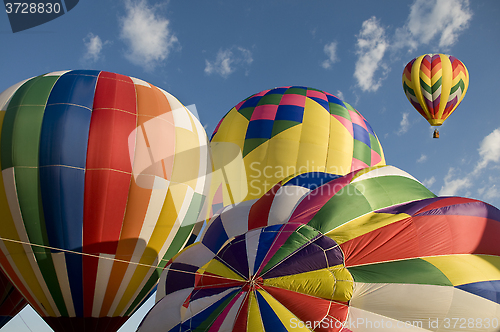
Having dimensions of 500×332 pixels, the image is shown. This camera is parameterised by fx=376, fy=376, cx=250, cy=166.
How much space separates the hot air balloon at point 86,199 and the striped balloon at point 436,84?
896 cm

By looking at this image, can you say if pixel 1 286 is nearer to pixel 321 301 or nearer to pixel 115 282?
pixel 115 282

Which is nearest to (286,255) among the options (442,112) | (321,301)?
(321,301)

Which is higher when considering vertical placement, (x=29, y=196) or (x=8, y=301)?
(x=29, y=196)

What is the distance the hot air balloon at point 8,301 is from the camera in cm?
636

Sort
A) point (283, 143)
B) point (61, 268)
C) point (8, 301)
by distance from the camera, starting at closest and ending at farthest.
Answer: point (61, 268) < point (8, 301) < point (283, 143)

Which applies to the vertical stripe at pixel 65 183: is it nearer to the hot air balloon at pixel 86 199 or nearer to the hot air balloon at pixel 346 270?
the hot air balloon at pixel 86 199

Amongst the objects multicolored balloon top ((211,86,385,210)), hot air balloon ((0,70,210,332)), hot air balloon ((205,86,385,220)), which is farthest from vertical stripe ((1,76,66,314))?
multicolored balloon top ((211,86,385,210))

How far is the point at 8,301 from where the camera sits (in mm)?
6602

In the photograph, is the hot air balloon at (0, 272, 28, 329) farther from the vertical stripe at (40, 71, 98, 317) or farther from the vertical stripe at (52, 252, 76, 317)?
the vertical stripe at (40, 71, 98, 317)

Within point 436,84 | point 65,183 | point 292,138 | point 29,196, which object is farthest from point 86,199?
point 436,84

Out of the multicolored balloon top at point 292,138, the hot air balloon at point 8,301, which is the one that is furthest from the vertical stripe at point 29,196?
the multicolored balloon top at point 292,138

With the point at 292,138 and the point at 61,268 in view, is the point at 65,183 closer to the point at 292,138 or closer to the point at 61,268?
the point at 61,268

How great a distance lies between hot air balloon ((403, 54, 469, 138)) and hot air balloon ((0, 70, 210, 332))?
8.96 m

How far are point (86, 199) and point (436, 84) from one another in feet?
34.4
